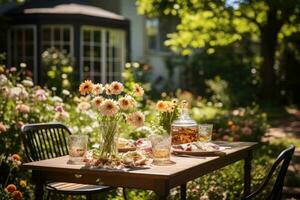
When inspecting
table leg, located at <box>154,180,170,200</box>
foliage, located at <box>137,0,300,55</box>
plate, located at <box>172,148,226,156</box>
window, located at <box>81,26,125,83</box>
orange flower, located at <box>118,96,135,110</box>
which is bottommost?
table leg, located at <box>154,180,170,200</box>

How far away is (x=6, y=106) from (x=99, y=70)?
404 inches

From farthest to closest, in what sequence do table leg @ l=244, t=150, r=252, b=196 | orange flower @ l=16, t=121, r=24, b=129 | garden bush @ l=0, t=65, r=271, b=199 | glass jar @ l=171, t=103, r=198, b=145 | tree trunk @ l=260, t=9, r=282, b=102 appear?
tree trunk @ l=260, t=9, r=282, b=102 < orange flower @ l=16, t=121, r=24, b=129 < garden bush @ l=0, t=65, r=271, b=199 < table leg @ l=244, t=150, r=252, b=196 < glass jar @ l=171, t=103, r=198, b=145

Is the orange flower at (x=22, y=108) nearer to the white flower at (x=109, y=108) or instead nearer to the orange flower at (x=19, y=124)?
the orange flower at (x=19, y=124)

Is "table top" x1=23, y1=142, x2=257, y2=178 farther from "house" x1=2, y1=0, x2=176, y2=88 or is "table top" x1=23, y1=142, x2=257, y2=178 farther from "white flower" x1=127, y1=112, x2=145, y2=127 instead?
"house" x1=2, y1=0, x2=176, y2=88

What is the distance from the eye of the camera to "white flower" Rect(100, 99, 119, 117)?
404 cm

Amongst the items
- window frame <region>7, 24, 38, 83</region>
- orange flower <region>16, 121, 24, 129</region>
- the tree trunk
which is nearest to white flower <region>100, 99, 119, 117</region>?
orange flower <region>16, 121, 24, 129</region>

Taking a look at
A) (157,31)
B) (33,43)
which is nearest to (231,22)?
(33,43)

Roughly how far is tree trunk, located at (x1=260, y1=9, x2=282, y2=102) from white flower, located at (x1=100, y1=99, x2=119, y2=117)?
557 inches

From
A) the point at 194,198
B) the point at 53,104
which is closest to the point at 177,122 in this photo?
the point at 194,198

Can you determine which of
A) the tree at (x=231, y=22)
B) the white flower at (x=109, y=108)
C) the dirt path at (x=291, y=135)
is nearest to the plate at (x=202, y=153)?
the white flower at (x=109, y=108)

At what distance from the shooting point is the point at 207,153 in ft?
14.5

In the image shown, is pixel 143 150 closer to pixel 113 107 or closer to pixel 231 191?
pixel 113 107

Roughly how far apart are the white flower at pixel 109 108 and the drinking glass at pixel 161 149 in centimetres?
32

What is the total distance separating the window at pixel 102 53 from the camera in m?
17.2
